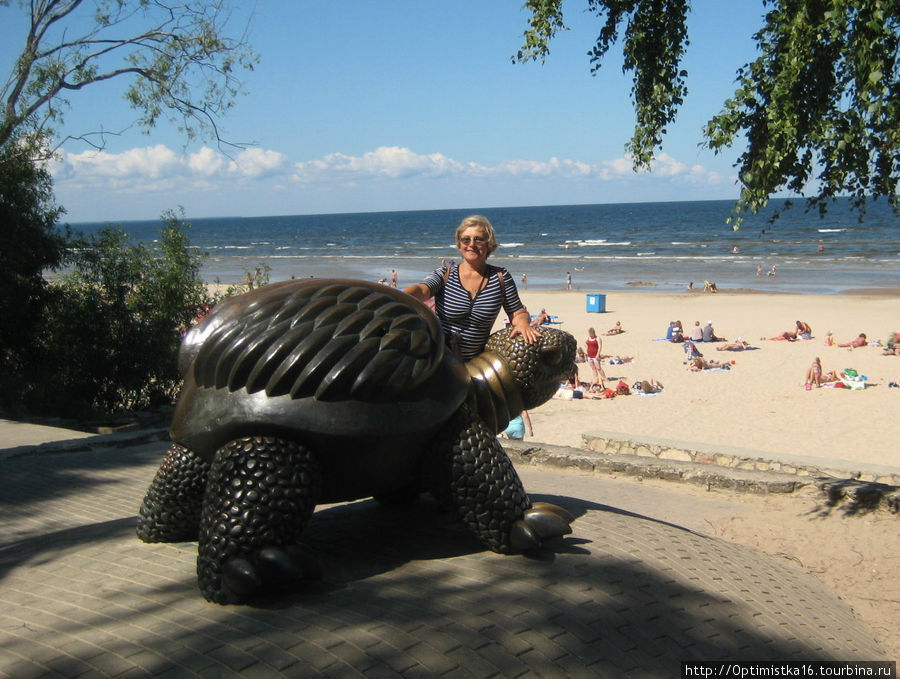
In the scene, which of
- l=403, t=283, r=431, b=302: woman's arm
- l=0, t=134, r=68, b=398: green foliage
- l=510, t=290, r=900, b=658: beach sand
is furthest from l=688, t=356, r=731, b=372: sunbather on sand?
l=403, t=283, r=431, b=302: woman's arm

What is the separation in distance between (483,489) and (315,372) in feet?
3.52

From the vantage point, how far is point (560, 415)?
15156 mm

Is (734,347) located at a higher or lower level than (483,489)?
lower

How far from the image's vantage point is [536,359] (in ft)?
15.4

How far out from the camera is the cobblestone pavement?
3242 millimetres

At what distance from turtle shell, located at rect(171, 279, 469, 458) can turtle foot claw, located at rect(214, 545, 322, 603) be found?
0.54 metres

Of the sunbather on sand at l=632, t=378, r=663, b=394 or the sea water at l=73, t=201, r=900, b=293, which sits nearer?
the sunbather on sand at l=632, t=378, r=663, b=394

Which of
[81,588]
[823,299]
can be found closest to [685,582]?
[81,588]

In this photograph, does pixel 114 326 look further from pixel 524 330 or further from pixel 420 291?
pixel 524 330

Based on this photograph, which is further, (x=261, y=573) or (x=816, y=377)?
(x=816, y=377)

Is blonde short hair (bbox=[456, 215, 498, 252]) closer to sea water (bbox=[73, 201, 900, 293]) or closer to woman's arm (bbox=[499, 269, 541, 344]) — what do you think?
woman's arm (bbox=[499, 269, 541, 344])

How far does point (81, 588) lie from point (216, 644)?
1240 mm

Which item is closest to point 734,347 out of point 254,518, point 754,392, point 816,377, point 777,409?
point 816,377

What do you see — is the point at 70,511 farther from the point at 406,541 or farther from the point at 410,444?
the point at 410,444
